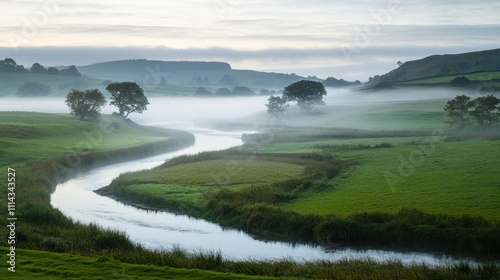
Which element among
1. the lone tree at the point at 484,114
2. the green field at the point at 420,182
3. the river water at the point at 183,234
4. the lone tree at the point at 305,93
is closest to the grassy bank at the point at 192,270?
the river water at the point at 183,234

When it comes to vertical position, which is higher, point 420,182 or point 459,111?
point 459,111

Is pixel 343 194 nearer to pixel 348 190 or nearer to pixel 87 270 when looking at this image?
pixel 348 190

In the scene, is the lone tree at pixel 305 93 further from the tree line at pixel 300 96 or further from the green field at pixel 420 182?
the green field at pixel 420 182

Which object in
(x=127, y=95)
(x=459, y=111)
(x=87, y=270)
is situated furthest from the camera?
(x=127, y=95)

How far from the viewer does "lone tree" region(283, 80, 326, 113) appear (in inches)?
6137

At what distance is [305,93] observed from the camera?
519 ft

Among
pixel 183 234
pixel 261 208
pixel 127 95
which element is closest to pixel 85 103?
pixel 127 95

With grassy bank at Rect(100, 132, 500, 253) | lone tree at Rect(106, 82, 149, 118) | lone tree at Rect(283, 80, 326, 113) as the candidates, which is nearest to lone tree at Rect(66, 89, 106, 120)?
lone tree at Rect(106, 82, 149, 118)

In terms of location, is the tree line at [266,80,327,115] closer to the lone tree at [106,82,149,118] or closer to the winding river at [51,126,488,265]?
the lone tree at [106,82,149,118]

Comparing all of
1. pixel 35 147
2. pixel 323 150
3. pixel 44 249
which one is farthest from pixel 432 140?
pixel 44 249

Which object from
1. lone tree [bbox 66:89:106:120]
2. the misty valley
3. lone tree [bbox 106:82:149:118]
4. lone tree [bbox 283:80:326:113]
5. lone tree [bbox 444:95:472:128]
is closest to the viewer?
the misty valley

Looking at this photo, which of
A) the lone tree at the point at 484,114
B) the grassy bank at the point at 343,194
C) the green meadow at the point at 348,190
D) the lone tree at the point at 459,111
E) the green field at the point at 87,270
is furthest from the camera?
the lone tree at the point at 459,111

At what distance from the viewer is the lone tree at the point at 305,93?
15588 centimetres

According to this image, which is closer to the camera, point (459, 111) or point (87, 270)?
point (87, 270)
